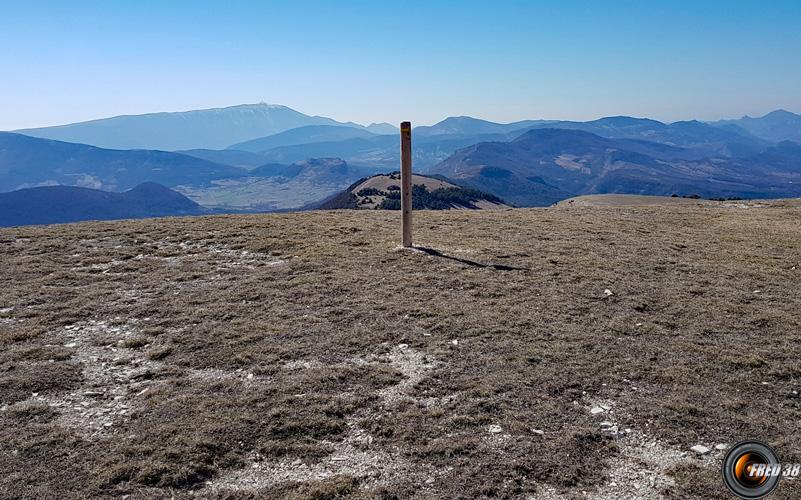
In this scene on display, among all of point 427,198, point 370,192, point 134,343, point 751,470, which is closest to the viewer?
point 751,470

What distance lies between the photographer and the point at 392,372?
7.43 m

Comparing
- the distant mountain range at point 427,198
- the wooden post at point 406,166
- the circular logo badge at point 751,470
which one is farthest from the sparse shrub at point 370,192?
the circular logo badge at point 751,470

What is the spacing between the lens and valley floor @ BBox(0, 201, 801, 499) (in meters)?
5.18

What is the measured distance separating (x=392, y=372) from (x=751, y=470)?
4424mm

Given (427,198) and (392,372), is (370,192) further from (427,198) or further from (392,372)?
(392,372)

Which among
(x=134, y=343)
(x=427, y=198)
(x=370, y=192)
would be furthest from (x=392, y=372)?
(x=370, y=192)

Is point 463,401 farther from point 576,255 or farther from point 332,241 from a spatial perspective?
point 332,241

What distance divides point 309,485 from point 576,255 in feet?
38.3

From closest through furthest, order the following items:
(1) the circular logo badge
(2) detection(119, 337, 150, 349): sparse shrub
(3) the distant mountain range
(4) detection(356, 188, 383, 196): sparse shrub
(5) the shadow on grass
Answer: (1) the circular logo badge < (2) detection(119, 337, 150, 349): sparse shrub < (5) the shadow on grass < (3) the distant mountain range < (4) detection(356, 188, 383, 196): sparse shrub

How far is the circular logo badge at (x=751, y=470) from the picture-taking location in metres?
4.86

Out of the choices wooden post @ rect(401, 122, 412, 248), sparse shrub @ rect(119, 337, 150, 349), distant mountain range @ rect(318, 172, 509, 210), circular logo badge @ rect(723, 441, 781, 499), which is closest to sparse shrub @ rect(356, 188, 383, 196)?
distant mountain range @ rect(318, 172, 509, 210)

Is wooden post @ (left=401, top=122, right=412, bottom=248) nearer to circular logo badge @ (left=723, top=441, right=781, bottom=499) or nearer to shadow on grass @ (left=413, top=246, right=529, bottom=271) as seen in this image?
shadow on grass @ (left=413, top=246, right=529, bottom=271)

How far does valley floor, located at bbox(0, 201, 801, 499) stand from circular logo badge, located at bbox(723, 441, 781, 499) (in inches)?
4.7

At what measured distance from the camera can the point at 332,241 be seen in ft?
54.6
